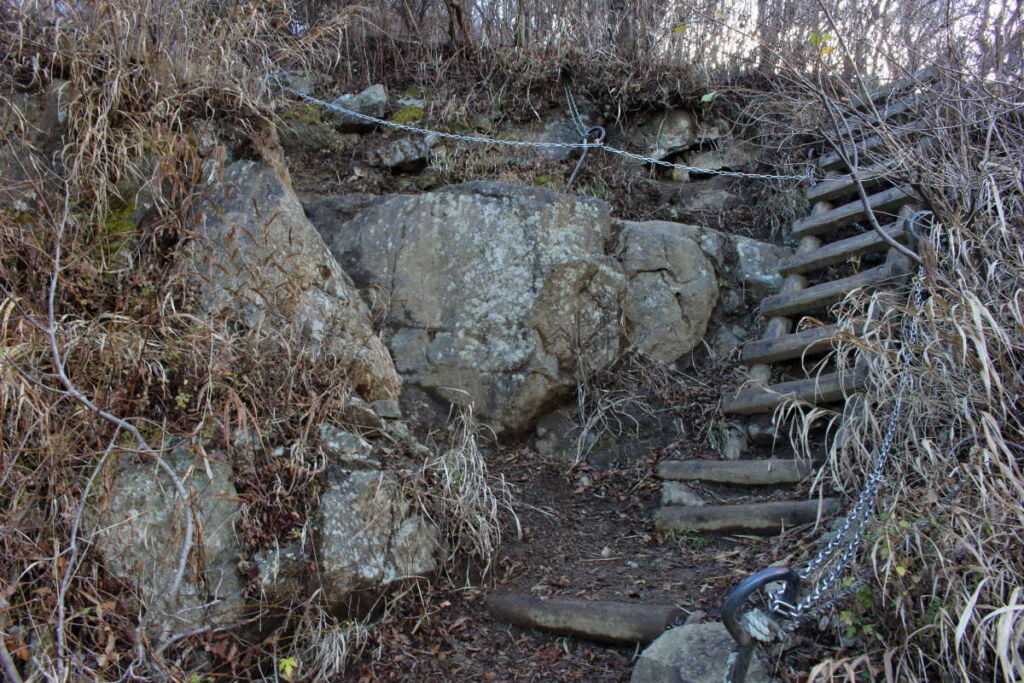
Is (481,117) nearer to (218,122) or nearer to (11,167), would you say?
(218,122)

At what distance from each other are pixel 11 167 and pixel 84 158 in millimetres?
362

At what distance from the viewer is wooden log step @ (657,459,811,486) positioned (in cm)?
346

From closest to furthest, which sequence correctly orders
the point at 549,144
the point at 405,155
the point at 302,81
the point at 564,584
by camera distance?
the point at 564,584, the point at 405,155, the point at 549,144, the point at 302,81

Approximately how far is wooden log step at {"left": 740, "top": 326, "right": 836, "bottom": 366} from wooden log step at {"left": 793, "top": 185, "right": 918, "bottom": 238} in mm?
795

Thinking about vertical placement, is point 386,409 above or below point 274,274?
below

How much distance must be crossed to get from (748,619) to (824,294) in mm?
2351

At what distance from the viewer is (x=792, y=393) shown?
352 cm

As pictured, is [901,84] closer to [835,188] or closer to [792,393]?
[835,188]

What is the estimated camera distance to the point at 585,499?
3.85m

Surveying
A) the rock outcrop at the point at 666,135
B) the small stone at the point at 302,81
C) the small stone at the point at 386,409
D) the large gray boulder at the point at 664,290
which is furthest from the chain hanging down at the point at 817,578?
the small stone at the point at 302,81

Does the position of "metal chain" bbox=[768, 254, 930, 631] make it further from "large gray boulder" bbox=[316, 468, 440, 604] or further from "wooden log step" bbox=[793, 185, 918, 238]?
"large gray boulder" bbox=[316, 468, 440, 604]

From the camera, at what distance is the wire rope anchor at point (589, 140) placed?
547 centimetres

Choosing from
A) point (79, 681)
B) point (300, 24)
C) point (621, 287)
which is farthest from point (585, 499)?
point (300, 24)

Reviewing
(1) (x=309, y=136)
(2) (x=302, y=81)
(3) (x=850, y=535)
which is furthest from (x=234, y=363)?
(2) (x=302, y=81)
